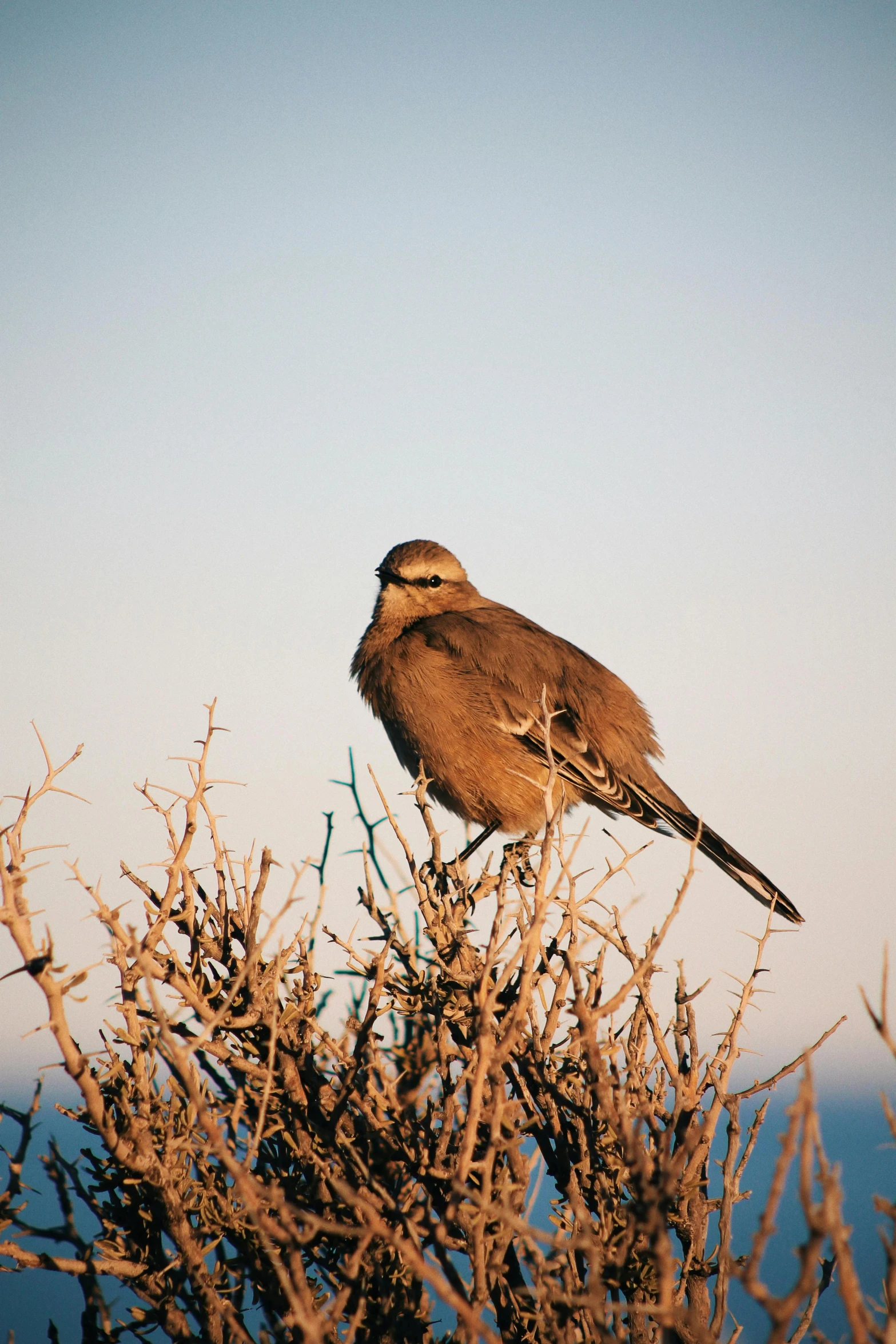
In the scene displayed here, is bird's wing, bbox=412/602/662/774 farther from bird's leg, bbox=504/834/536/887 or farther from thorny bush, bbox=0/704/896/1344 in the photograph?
thorny bush, bbox=0/704/896/1344

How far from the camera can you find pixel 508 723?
5.21 metres

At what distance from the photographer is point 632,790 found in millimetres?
5203

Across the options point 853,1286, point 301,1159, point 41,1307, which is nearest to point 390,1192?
point 301,1159

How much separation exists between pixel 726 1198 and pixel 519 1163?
0.65 m

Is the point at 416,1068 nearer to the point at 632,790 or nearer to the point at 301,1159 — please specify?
the point at 301,1159

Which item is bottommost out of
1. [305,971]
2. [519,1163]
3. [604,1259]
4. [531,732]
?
[604,1259]

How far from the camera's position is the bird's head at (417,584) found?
5.96m

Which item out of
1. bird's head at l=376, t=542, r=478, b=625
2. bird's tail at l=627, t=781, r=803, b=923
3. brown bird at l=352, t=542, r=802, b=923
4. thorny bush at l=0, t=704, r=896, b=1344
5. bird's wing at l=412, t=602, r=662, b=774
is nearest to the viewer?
→ thorny bush at l=0, t=704, r=896, b=1344

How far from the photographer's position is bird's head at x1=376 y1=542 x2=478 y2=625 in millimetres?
5961

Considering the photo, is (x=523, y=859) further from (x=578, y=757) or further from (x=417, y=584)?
(x=417, y=584)

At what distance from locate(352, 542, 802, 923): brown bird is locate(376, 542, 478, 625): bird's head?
14 centimetres

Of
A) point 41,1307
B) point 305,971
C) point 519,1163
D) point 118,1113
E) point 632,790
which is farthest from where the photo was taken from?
point 41,1307

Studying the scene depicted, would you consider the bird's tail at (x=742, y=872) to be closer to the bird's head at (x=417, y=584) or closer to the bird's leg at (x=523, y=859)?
the bird's leg at (x=523, y=859)

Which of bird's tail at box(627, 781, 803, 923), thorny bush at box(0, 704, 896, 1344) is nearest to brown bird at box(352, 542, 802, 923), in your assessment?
bird's tail at box(627, 781, 803, 923)
